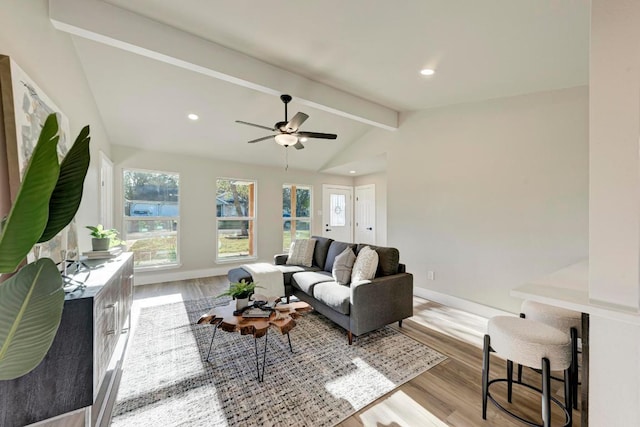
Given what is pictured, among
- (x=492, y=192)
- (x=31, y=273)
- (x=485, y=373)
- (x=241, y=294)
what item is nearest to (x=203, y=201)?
(x=241, y=294)

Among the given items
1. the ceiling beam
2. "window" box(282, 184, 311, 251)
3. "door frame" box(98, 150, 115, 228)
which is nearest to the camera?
the ceiling beam

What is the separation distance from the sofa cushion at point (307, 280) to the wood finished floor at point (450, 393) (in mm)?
1010

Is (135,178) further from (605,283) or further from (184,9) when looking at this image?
(605,283)

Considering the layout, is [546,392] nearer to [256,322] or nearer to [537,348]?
[537,348]

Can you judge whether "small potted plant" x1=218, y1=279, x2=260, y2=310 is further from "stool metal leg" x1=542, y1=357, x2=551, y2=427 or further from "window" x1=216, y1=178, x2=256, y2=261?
"window" x1=216, y1=178, x2=256, y2=261

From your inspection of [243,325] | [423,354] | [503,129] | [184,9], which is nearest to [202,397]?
[243,325]

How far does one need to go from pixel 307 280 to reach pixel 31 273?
2706 mm

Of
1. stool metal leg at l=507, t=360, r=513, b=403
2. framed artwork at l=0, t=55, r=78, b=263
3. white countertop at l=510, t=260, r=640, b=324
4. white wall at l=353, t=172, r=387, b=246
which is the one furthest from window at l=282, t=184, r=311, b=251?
white countertop at l=510, t=260, r=640, b=324

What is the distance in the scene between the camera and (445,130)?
3621 mm

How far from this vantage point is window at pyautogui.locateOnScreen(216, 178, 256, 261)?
5.32 m

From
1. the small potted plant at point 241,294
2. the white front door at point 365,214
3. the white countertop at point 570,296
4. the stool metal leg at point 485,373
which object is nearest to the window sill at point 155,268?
the small potted plant at point 241,294

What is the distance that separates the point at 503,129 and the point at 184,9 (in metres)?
3.43

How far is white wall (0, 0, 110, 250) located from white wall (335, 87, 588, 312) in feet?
13.2

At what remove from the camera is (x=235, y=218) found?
Result: 548cm
